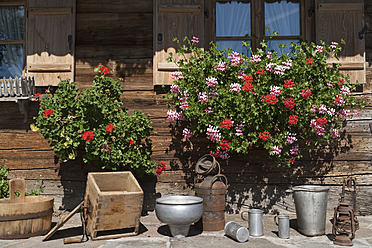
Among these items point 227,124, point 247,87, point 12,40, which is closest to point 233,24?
point 247,87

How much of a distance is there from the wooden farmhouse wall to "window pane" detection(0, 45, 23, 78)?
1.80 ft

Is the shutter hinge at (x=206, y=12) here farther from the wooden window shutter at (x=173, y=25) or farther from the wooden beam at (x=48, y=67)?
the wooden beam at (x=48, y=67)

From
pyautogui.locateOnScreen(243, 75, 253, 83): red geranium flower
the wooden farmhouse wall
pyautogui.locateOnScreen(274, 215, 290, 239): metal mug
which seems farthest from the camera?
the wooden farmhouse wall

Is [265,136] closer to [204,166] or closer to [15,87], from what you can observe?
[204,166]

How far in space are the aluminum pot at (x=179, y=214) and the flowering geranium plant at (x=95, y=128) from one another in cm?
91

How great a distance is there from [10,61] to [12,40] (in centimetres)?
32

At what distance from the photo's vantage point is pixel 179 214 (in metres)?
3.73

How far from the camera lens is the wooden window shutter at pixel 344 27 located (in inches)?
194

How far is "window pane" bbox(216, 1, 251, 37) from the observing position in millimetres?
5348

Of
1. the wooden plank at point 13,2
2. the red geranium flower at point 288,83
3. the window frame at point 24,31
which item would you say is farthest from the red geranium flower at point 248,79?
the wooden plank at point 13,2

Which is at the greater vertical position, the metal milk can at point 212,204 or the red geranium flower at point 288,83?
the red geranium flower at point 288,83

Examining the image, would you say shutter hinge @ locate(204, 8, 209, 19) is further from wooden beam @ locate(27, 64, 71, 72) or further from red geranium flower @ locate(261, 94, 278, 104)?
wooden beam @ locate(27, 64, 71, 72)

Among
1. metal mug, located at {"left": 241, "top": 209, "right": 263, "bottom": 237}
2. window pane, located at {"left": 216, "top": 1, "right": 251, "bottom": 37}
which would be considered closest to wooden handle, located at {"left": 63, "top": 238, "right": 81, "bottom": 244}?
metal mug, located at {"left": 241, "top": 209, "right": 263, "bottom": 237}

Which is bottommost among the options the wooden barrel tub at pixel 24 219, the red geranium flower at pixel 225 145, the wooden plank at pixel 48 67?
the wooden barrel tub at pixel 24 219
